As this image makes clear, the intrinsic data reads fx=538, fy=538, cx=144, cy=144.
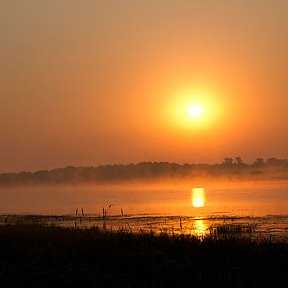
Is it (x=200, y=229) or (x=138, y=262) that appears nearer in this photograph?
(x=138, y=262)

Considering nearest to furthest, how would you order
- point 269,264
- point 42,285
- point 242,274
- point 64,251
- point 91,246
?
1. point 42,285
2. point 242,274
3. point 269,264
4. point 64,251
5. point 91,246

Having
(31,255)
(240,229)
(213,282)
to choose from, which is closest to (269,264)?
(213,282)

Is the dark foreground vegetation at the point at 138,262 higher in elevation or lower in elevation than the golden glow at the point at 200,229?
lower

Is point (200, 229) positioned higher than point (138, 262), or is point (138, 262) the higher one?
point (200, 229)

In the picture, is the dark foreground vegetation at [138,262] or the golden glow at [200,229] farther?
the golden glow at [200,229]

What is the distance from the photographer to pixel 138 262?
20.5 metres

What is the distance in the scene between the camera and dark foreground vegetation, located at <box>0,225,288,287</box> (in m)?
17.7

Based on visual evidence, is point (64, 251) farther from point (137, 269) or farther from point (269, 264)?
point (269, 264)

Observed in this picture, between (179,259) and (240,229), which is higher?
(240,229)

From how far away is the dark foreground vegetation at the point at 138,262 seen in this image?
17.7 metres

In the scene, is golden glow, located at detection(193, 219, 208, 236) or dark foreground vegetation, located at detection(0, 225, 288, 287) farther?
golden glow, located at detection(193, 219, 208, 236)

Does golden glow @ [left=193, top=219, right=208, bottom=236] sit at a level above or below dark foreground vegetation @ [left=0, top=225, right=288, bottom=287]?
above

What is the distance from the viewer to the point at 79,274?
18344 mm

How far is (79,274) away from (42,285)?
4.97ft
